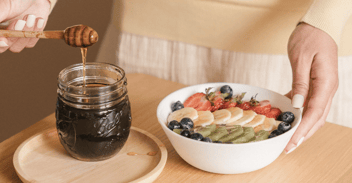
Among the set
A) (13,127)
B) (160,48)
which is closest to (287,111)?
(160,48)

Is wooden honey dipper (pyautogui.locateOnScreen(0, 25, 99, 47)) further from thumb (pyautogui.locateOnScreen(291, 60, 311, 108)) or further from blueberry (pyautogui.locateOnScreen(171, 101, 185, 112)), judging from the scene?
thumb (pyautogui.locateOnScreen(291, 60, 311, 108))

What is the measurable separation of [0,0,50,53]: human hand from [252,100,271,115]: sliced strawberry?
70 cm

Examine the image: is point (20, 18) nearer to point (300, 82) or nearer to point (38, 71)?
point (300, 82)

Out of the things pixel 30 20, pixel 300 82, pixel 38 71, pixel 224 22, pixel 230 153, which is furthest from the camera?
pixel 38 71

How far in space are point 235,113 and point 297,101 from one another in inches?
6.5

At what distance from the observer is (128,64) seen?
1666mm

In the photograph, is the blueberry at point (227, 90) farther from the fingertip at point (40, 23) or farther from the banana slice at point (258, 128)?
the fingertip at point (40, 23)

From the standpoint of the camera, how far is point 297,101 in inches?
38.1

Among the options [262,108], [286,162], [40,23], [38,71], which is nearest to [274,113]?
[262,108]

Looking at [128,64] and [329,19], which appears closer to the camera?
[329,19]

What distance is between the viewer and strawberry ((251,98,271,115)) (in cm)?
101

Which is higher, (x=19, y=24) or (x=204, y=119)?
(x=19, y=24)

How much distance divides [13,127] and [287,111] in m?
2.59

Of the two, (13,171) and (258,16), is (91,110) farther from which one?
(258,16)
